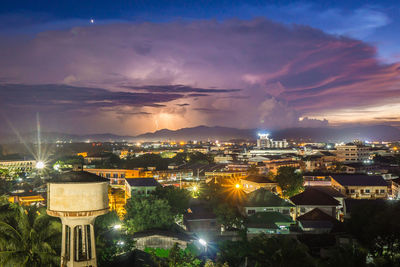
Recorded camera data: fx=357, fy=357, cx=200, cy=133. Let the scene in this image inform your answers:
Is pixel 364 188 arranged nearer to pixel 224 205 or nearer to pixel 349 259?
pixel 224 205

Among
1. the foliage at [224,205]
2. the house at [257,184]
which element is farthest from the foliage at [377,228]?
the house at [257,184]

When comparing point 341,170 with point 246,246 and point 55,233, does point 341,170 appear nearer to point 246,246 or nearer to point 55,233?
point 246,246

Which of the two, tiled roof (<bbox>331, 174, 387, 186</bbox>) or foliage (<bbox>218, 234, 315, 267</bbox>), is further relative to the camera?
tiled roof (<bbox>331, 174, 387, 186</bbox>)

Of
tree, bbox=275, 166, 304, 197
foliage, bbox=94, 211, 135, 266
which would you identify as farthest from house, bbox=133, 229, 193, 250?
tree, bbox=275, 166, 304, 197

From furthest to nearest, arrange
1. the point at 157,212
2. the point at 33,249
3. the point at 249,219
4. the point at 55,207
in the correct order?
1. the point at 249,219
2. the point at 157,212
3. the point at 33,249
4. the point at 55,207

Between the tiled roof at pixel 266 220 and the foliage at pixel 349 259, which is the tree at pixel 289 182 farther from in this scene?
the foliage at pixel 349 259

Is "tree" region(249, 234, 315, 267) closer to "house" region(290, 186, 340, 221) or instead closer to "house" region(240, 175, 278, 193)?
"house" region(290, 186, 340, 221)

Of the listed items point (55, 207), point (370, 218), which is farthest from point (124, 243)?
point (370, 218)
